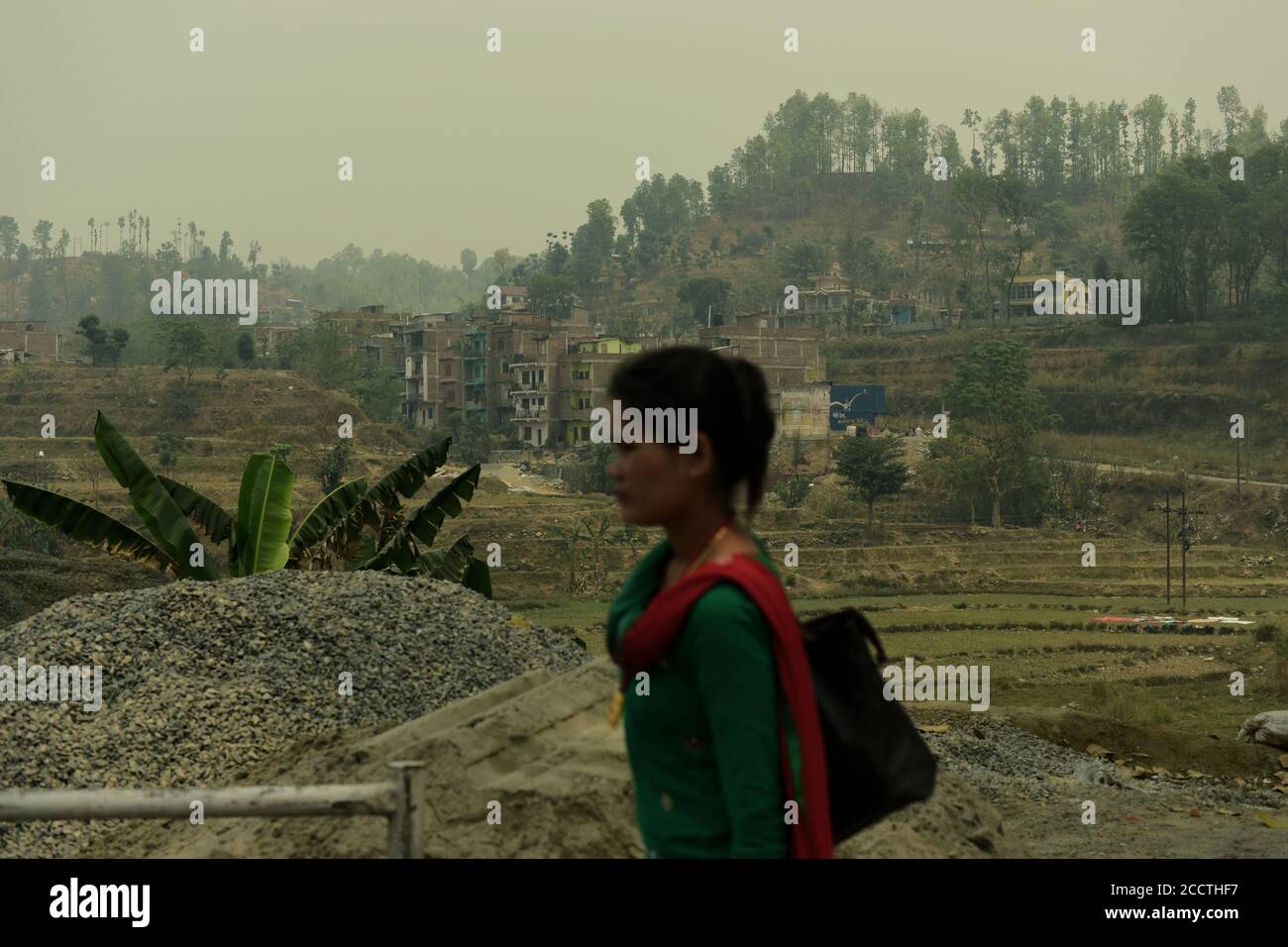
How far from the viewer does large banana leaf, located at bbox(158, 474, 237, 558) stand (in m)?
9.99

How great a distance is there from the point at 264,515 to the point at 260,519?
5 centimetres

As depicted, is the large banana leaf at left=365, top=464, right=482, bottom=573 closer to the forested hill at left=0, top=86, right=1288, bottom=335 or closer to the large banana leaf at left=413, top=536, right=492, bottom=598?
the large banana leaf at left=413, top=536, right=492, bottom=598

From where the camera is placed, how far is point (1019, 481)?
157 feet

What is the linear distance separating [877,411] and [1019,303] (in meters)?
18.2

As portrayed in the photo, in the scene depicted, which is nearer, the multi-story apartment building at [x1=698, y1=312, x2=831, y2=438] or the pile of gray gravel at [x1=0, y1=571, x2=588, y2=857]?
the pile of gray gravel at [x1=0, y1=571, x2=588, y2=857]

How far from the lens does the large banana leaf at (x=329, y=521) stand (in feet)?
34.0

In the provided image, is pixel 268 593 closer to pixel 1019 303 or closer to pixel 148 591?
pixel 148 591

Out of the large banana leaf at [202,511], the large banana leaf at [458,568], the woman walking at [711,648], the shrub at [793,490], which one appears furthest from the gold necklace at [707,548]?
the shrub at [793,490]

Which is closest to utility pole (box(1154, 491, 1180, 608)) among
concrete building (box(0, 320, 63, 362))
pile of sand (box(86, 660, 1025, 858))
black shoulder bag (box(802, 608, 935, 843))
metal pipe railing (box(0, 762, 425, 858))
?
pile of sand (box(86, 660, 1025, 858))

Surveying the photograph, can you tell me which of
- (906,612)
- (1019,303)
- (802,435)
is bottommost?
(906,612)

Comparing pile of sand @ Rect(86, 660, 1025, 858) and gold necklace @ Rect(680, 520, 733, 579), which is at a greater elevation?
gold necklace @ Rect(680, 520, 733, 579)

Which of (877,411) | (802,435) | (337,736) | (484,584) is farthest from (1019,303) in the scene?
(337,736)

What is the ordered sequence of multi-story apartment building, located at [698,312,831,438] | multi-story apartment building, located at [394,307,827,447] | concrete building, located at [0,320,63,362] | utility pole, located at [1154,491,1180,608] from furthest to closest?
concrete building, located at [0,320,63,362] → multi-story apartment building, located at [394,307,827,447] → multi-story apartment building, located at [698,312,831,438] → utility pole, located at [1154,491,1180,608]

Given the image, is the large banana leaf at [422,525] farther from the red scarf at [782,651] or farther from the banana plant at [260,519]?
the red scarf at [782,651]
